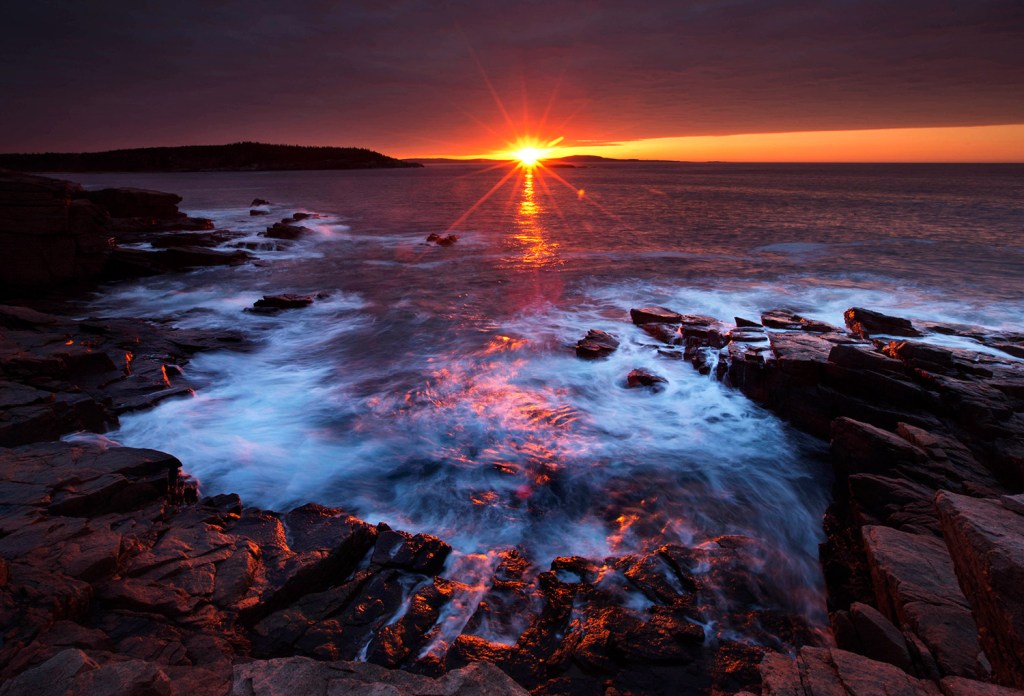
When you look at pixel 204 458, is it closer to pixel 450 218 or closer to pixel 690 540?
pixel 690 540

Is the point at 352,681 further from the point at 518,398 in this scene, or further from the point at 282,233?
the point at 282,233

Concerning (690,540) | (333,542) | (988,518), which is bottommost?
(690,540)

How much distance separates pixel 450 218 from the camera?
4662 centimetres

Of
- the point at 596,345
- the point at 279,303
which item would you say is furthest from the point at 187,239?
the point at 596,345

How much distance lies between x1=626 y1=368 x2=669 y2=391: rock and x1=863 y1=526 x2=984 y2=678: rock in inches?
215

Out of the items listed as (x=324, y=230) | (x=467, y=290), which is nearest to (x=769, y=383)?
(x=467, y=290)

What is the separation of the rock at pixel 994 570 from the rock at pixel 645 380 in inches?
264

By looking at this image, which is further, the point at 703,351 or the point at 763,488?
the point at 703,351

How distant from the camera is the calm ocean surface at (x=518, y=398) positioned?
709 cm

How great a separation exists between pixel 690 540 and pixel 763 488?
6.67ft

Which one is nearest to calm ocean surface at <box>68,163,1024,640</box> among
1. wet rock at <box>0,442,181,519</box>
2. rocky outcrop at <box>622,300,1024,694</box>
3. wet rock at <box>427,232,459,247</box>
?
rocky outcrop at <box>622,300,1024,694</box>

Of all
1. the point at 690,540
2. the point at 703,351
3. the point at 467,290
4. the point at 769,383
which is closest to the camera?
the point at 690,540

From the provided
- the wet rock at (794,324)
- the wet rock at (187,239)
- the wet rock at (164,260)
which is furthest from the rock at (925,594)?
the wet rock at (187,239)

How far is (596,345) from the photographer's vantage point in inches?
513
